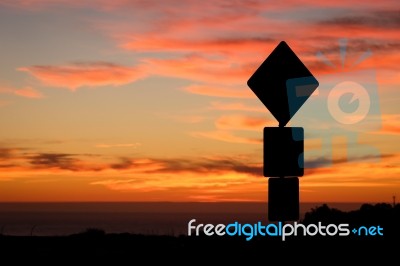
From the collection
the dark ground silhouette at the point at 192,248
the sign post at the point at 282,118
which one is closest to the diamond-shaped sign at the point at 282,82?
the sign post at the point at 282,118

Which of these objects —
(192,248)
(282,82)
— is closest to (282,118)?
(282,82)

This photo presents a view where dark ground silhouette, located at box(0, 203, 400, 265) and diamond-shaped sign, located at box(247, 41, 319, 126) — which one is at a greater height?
diamond-shaped sign, located at box(247, 41, 319, 126)

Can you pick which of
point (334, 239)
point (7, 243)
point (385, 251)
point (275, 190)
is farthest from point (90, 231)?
point (275, 190)

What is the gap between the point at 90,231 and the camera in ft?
72.9

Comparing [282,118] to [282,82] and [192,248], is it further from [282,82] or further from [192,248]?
[192,248]

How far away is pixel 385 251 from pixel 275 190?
5705mm

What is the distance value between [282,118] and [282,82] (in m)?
0.46

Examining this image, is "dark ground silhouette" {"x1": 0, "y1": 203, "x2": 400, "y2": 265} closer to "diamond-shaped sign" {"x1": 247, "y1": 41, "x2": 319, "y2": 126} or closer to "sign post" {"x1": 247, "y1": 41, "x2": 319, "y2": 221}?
"sign post" {"x1": 247, "y1": 41, "x2": 319, "y2": 221}

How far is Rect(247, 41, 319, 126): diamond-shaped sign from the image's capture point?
35.2 ft

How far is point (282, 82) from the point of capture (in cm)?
1079

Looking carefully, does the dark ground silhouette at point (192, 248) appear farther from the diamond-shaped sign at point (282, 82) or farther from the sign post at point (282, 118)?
the diamond-shaped sign at point (282, 82)

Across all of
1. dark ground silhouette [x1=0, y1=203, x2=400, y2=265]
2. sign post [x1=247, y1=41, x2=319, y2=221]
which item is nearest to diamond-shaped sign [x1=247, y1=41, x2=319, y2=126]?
sign post [x1=247, y1=41, x2=319, y2=221]

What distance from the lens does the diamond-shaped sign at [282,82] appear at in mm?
10727

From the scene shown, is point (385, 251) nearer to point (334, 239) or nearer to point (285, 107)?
point (334, 239)
